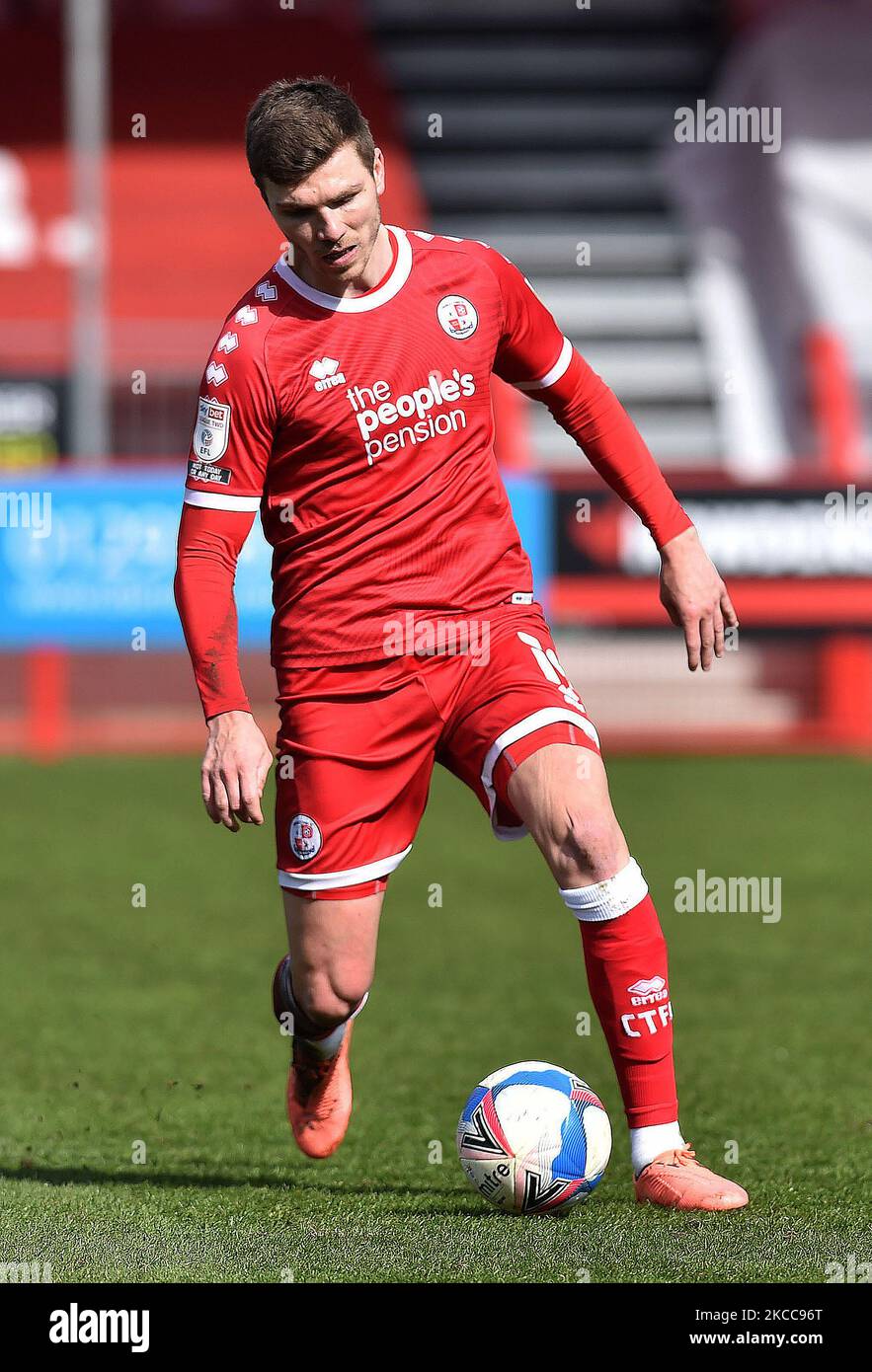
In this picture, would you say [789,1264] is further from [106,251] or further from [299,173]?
[106,251]

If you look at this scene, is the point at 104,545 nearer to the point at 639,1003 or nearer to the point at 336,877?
the point at 336,877

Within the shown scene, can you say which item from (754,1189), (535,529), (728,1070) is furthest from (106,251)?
(754,1189)

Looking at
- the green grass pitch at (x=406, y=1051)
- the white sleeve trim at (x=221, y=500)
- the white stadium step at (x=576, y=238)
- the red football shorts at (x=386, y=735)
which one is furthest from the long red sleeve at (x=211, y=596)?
the white stadium step at (x=576, y=238)

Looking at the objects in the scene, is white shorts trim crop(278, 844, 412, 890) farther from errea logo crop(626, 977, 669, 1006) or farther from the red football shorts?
errea logo crop(626, 977, 669, 1006)

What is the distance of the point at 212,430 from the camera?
3875mm

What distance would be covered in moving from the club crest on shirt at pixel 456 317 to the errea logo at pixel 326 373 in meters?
0.26

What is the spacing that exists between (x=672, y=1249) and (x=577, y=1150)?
14.0 inches

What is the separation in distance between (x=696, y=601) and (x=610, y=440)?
42 centimetres

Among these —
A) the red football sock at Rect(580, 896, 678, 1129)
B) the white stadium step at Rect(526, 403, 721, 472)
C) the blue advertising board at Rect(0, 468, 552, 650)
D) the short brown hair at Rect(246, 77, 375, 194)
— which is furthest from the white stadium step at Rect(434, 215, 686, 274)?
the red football sock at Rect(580, 896, 678, 1129)

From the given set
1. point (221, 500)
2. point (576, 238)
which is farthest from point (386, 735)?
point (576, 238)

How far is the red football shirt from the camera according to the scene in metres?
3.89

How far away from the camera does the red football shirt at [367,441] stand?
3889 millimetres

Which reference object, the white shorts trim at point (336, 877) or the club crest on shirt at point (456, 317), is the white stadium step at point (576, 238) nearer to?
the club crest on shirt at point (456, 317)
